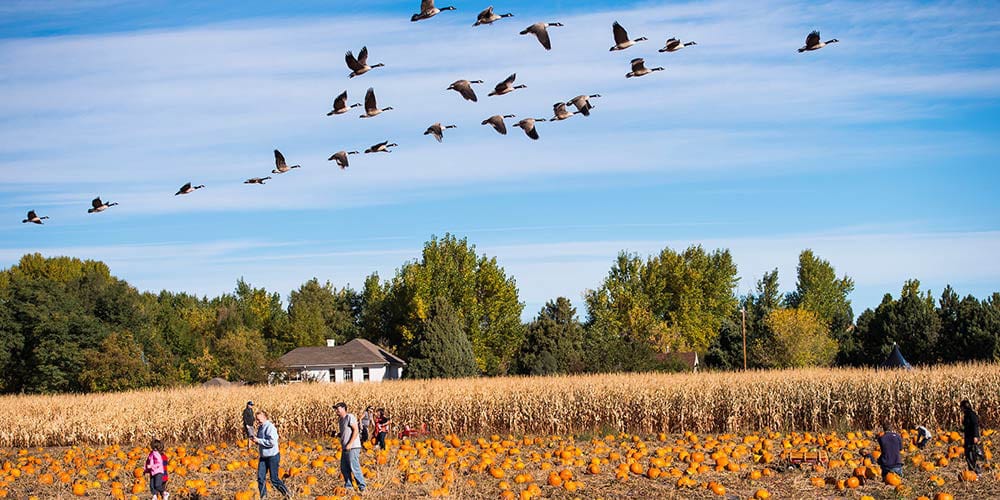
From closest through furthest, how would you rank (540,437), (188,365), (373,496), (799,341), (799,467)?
(373,496), (799,467), (540,437), (799,341), (188,365)

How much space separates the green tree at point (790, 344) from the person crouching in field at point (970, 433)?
145 feet

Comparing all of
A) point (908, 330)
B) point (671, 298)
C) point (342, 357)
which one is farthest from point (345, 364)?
point (908, 330)

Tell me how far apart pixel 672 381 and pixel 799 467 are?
13095 mm

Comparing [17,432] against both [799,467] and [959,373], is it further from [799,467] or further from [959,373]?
[959,373]

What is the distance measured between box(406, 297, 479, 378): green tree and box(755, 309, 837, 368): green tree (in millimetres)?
17895

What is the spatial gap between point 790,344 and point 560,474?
161 feet

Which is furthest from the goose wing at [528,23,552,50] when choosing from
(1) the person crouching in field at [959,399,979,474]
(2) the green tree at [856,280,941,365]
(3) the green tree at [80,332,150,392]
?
(2) the green tree at [856,280,941,365]

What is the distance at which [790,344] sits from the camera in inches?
2514

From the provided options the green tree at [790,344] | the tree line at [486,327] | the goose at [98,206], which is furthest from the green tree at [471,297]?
the goose at [98,206]

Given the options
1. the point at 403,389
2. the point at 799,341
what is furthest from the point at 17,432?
the point at 799,341

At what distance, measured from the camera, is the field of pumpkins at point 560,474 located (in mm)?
16812

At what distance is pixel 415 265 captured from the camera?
74.5 m

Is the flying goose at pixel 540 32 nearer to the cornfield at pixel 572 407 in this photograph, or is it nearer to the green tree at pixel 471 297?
the cornfield at pixel 572 407

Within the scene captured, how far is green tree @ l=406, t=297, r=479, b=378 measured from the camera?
5815cm
